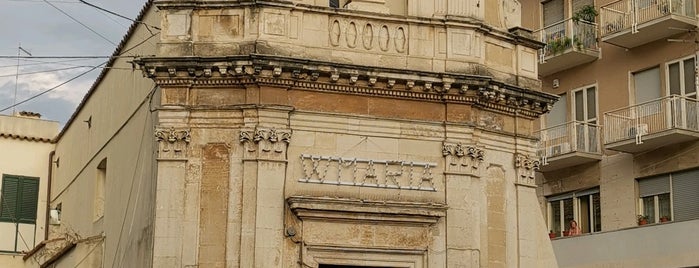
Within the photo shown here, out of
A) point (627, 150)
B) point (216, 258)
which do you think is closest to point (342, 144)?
point (216, 258)

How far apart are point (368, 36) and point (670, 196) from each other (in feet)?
41.1

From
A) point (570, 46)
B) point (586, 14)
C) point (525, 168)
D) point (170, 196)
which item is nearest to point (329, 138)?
point (170, 196)

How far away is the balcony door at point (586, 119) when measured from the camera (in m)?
35.5

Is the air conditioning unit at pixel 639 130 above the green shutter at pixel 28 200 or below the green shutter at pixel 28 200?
above

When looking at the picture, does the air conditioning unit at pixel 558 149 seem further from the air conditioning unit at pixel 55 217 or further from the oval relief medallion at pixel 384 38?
the air conditioning unit at pixel 55 217

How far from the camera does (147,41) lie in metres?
27.5

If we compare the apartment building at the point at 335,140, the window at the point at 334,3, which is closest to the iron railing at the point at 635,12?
the apartment building at the point at 335,140

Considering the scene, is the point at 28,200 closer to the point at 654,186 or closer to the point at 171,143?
the point at 171,143

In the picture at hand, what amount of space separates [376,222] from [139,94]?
6976 millimetres

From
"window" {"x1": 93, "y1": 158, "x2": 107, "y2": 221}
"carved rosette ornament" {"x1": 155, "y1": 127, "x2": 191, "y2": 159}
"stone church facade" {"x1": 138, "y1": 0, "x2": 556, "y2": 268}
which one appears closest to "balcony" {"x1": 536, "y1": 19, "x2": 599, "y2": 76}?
"stone church facade" {"x1": 138, "y1": 0, "x2": 556, "y2": 268}

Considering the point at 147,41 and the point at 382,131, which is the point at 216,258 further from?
the point at 147,41

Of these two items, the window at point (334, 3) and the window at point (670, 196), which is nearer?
the window at point (334, 3)

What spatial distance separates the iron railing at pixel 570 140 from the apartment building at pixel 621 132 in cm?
4

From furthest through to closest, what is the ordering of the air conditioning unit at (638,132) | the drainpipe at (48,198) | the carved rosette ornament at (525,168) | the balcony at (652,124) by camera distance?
the drainpipe at (48,198) < the air conditioning unit at (638,132) < the balcony at (652,124) < the carved rosette ornament at (525,168)
